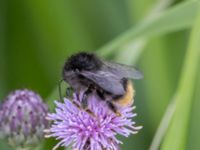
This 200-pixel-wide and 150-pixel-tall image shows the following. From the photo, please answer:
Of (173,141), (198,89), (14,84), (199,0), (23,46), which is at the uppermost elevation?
(23,46)

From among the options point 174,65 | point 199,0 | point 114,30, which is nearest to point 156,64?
point 174,65

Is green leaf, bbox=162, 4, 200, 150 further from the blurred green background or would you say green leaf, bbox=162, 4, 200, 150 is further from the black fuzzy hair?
the blurred green background

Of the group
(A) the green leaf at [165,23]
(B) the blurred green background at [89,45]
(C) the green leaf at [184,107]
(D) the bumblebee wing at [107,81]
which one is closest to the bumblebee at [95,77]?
(D) the bumblebee wing at [107,81]

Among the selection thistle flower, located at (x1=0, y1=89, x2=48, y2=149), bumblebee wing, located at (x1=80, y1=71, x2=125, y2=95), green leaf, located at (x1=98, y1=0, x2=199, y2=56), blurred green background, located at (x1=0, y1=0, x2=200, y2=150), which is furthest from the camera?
blurred green background, located at (x1=0, y1=0, x2=200, y2=150)

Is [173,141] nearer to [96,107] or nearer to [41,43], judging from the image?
[96,107]

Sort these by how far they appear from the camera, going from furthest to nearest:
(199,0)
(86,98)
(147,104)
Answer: (147,104) < (199,0) < (86,98)

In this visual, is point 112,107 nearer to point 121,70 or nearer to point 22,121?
point 121,70

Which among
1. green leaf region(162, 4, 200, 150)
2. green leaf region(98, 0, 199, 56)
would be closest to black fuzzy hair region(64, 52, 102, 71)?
green leaf region(162, 4, 200, 150)
